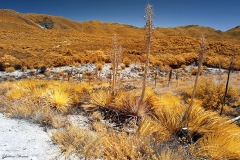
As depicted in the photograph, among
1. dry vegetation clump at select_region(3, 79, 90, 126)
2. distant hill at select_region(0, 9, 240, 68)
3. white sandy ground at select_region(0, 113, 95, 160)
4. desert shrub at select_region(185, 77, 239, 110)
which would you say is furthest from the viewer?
distant hill at select_region(0, 9, 240, 68)

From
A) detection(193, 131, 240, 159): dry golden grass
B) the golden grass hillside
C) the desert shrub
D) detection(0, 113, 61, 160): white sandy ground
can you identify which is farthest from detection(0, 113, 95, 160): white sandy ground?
the desert shrub

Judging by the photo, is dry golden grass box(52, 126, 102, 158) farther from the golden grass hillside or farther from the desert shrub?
the desert shrub

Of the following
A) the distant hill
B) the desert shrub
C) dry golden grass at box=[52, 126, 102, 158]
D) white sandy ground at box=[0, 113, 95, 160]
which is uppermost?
the distant hill

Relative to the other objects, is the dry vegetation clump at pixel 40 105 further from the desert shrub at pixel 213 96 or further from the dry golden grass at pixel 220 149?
the desert shrub at pixel 213 96

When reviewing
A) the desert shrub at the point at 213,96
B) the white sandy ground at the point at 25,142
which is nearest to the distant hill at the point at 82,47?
the white sandy ground at the point at 25,142

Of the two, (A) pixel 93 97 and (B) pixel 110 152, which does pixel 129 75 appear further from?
(B) pixel 110 152

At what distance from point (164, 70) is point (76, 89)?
1623 centimetres

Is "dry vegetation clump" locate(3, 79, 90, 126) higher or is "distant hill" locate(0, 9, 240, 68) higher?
"distant hill" locate(0, 9, 240, 68)

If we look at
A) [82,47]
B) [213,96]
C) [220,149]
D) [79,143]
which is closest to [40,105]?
[79,143]

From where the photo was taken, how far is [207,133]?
364 cm

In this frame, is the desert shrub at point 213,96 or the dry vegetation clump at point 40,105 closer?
the dry vegetation clump at point 40,105

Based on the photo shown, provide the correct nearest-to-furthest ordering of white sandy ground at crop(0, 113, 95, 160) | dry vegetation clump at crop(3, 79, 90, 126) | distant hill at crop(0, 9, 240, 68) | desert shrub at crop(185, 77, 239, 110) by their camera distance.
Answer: white sandy ground at crop(0, 113, 95, 160) → dry vegetation clump at crop(3, 79, 90, 126) → desert shrub at crop(185, 77, 239, 110) → distant hill at crop(0, 9, 240, 68)

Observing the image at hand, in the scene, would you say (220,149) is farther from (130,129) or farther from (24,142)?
(24,142)

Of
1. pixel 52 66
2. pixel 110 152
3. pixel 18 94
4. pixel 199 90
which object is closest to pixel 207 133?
pixel 110 152
